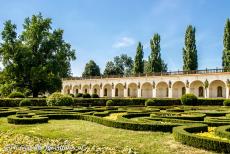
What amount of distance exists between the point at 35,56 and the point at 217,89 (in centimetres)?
2535

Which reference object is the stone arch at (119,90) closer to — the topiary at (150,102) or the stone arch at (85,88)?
the stone arch at (85,88)

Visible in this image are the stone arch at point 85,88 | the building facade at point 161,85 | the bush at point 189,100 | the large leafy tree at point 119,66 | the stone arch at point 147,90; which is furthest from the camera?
the large leafy tree at point 119,66

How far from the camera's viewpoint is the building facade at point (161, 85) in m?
48.2

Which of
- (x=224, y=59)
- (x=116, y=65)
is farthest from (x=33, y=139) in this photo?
(x=116, y=65)

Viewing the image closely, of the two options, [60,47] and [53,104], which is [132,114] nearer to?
[53,104]

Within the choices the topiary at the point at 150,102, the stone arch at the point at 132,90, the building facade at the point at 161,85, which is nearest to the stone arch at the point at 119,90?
the building facade at the point at 161,85

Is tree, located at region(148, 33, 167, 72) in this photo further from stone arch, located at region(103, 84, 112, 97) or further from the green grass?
the green grass

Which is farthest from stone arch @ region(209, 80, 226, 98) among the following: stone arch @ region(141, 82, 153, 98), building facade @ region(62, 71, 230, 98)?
stone arch @ region(141, 82, 153, 98)

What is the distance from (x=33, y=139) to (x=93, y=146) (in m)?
2.34

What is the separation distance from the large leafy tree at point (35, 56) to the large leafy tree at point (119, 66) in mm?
45528

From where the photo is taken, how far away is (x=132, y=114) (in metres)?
18.4

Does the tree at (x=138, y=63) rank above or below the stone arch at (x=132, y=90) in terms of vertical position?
above

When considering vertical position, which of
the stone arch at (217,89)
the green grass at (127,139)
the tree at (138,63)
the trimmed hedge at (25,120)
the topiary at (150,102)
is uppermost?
the tree at (138,63)

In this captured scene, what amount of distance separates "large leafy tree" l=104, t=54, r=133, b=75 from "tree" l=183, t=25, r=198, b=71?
37621 millimetres
